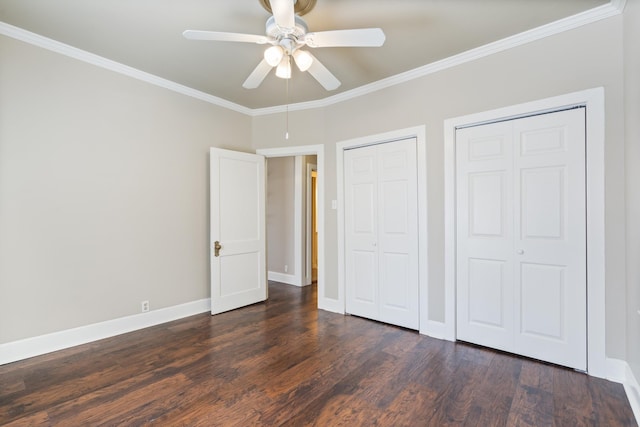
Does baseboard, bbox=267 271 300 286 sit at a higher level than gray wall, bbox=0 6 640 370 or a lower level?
lower

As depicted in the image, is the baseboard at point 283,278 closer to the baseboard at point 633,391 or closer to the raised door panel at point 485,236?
the raised door panel at point 485,236

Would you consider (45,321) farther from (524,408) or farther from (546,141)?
(546,141)

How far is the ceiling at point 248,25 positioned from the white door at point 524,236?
2.58 ft

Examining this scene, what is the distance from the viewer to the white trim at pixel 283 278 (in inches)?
209

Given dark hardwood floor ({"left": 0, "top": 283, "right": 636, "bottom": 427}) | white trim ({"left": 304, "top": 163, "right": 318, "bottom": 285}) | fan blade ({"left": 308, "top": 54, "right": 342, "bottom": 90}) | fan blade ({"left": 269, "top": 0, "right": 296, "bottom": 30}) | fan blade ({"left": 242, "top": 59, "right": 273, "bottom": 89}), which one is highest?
fan blade ({"left": 269, "top": 0, "right": 296, "bottom": 30})

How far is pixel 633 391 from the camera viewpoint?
6.38 feet

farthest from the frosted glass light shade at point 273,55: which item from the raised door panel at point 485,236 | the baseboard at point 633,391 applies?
the baseboard at point 633,391

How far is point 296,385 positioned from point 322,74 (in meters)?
2.28

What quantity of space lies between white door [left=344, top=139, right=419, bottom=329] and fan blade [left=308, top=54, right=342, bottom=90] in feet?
3.92

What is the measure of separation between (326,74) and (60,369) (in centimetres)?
309

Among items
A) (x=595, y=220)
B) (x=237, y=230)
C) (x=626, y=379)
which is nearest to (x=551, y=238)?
(x=595, y=220)

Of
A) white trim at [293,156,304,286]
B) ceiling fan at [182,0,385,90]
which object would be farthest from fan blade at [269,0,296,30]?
white trim at [293,156,304,286]

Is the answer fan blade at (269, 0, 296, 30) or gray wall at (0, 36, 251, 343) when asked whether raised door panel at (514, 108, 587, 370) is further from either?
gray wall at (0, 36, 251, 343)

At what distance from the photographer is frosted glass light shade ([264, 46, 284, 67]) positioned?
2.03 meters
